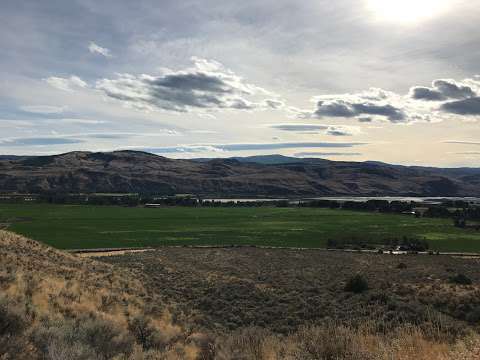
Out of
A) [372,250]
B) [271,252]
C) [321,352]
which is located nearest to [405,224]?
[372,250]

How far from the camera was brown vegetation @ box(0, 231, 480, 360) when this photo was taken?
9047 millimetres

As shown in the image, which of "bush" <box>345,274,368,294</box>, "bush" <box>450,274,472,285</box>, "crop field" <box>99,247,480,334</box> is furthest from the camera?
"bush" <box>450,274,472,285</box>

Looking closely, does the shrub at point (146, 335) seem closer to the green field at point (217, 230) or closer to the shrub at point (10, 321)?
the shrub at point (10, 321)

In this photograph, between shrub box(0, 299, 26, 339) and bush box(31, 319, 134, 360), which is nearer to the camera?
bush box(31, 319, 134, 360)

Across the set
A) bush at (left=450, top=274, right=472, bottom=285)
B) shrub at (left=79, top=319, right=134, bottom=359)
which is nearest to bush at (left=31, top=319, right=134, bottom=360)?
shrub at (left=79, top=319, right=134, bottom=359)

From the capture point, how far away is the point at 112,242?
73.1m

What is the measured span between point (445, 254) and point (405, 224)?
160 ft

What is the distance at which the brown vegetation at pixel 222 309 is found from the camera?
29.7ft

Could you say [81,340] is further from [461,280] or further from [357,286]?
[461,280]

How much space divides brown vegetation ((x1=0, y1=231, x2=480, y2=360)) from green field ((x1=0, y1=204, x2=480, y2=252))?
2131cm

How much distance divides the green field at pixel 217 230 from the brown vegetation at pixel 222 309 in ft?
69.9

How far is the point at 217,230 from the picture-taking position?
96.1 meters

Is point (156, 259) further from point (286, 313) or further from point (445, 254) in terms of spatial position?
point (445, 254)

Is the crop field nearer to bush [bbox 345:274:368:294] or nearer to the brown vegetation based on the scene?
the brown vegetation
